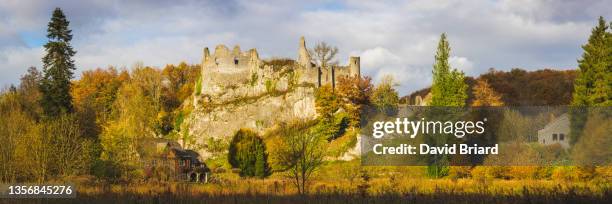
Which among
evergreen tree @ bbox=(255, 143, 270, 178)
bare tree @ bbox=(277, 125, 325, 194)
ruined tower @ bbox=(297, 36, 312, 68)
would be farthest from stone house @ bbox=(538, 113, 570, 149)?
ruined tower @ bbox=(297, 36, 312, 68)

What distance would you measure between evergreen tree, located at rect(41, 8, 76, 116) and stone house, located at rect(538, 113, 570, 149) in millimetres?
35505

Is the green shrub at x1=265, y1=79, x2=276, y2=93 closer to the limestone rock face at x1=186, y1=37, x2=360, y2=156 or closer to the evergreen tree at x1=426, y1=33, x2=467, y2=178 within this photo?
the limestone rock face at x1=186, y1=37, x2=360, y2=156

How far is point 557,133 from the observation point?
143 feet

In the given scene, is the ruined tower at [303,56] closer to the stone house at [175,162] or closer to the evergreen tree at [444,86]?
the stone house at [175,162]

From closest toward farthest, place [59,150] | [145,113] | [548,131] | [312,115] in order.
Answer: [59,150] → [548,131] → [312,115] → [145,113]

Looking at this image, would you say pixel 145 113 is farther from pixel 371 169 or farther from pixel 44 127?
pixel 44 127

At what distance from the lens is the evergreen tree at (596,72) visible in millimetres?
45188

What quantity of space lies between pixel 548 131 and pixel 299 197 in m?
32.6

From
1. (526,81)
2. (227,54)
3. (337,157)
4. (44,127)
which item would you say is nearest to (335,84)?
(337,157)

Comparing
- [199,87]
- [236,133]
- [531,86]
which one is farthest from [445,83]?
[531,86]

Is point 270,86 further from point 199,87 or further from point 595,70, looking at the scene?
point 595,70

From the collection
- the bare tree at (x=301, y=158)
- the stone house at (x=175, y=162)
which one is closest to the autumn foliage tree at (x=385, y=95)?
the stone house at (x=175, y=162)

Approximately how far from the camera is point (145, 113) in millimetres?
72875

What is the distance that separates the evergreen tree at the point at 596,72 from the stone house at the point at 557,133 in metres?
0.99
